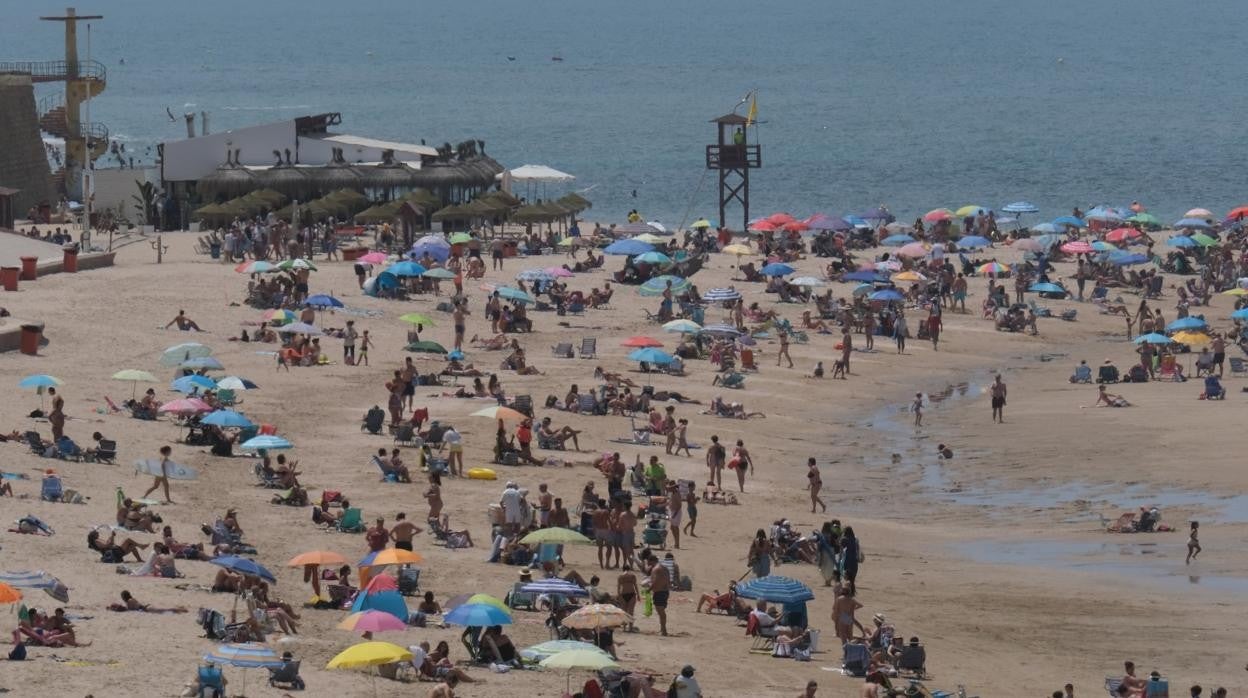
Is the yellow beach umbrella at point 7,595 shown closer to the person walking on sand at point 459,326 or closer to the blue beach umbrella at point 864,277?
the person walking on sand at point 459,326

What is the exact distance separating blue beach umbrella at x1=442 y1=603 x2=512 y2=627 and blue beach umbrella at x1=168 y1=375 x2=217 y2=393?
12.1 meters

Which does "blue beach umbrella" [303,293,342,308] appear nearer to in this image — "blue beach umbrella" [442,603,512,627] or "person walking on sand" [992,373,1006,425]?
"person walking on sand" [992,373,1006,425]

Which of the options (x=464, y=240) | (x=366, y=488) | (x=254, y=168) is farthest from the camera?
(x=254, y=168)

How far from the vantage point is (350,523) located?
24500mm

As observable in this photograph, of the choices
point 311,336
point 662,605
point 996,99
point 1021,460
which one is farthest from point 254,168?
point 996,99

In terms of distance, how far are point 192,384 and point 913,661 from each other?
539 inches

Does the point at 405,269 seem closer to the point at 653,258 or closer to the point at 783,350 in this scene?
the point at 653,258

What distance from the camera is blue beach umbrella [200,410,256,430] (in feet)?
92.6

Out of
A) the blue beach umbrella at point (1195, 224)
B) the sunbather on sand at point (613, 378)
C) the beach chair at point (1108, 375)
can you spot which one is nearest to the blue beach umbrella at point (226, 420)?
the sunbather on sand at point (613, 378)

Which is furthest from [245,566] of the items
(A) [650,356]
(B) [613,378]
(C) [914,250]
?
Answer: (C) [914,250]

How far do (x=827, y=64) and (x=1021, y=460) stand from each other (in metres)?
144

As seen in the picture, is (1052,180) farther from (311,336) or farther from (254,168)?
(311,336)

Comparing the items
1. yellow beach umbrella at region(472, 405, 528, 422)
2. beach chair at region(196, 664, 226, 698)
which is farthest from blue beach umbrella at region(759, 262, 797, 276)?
beach chair at region(196, 664, 226, 698)

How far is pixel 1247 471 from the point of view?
29.6 metres
